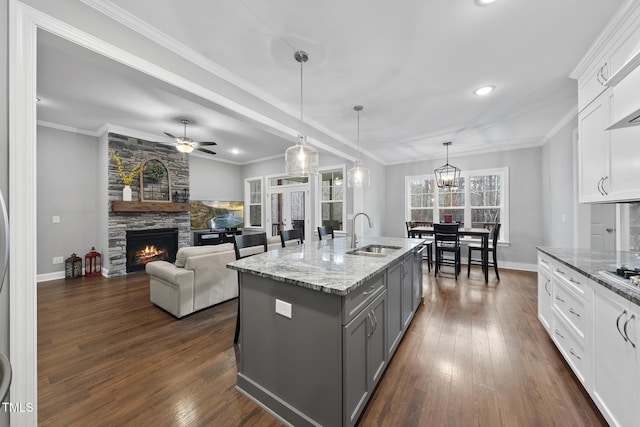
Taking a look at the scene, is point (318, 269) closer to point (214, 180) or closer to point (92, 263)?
point (92, 263)

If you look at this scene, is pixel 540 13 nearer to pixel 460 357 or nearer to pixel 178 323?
pixel 460 357

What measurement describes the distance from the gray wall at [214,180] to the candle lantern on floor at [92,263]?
7.40 ft

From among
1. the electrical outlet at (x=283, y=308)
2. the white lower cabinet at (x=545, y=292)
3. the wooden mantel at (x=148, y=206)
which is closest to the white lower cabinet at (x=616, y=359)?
the white lower cabinet at (x=545, y=292)

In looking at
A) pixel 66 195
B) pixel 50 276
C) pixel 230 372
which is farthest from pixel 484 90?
pixel 50 276

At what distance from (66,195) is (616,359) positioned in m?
7.13

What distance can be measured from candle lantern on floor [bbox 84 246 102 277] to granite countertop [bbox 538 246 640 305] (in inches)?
267

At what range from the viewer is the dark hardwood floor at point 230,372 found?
5.29 ft

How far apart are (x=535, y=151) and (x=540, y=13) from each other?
419cm

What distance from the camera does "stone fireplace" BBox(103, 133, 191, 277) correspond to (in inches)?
184

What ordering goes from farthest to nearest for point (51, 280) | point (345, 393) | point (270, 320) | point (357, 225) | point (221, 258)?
point (357, 225) < point (51, 280) < point (221, 258) < point (270, 320) < point (345, 393)

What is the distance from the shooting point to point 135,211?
16.1ft

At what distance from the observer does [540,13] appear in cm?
187

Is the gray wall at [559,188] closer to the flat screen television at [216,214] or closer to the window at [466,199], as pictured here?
the window at [466,199]

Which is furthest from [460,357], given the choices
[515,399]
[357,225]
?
[357,225]
